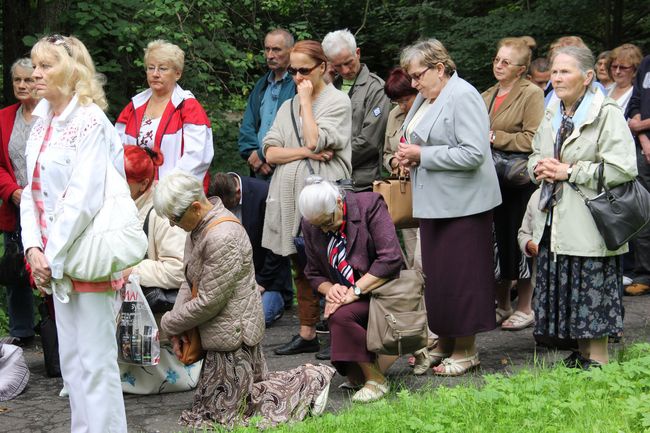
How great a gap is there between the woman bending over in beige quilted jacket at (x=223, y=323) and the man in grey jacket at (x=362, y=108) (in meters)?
2.15

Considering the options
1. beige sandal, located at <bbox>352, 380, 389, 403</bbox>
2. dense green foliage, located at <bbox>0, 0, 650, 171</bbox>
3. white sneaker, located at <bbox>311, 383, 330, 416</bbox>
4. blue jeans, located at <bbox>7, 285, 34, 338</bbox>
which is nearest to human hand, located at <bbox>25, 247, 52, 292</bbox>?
white sneaker, located at <bbox>311, 383, 330, 416</bbox>

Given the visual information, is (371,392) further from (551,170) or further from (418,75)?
(418,75)

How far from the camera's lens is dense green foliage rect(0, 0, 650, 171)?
9047mm

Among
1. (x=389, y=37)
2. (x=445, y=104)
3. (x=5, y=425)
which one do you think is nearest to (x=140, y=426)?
(x=5, y=425)

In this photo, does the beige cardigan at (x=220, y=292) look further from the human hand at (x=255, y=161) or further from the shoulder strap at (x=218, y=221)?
the human hand at (x=255, y=161)

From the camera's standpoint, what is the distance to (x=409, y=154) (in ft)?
19.9

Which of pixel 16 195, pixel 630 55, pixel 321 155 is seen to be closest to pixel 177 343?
pixel 321 155

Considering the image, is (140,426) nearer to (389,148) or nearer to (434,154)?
(434,154)

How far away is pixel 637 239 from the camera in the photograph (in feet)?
28.5

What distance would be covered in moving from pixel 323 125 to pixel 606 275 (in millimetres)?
2154

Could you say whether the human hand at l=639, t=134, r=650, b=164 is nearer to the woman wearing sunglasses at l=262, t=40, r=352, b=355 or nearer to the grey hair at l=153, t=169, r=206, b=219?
the woman wearing sunglasses at l=262, t=40, r=352, b=355

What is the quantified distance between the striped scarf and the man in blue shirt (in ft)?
6.42

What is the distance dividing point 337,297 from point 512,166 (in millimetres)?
2038

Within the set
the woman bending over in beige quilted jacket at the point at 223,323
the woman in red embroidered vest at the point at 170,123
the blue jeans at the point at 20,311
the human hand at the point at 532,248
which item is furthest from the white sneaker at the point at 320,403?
the blue jeans at the point at 20,311
